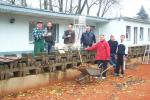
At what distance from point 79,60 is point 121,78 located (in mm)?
2077

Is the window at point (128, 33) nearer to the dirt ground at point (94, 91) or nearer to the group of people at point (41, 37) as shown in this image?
the dirt ground at point (94, 91)

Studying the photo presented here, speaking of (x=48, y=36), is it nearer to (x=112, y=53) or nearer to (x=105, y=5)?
(x=112, y=53)

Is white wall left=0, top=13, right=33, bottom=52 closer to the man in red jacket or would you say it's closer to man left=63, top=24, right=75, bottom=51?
man left=63, top=24, right=75, bottom=51

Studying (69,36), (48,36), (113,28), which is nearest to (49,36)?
(48,36)

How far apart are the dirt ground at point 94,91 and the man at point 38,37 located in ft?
5.21

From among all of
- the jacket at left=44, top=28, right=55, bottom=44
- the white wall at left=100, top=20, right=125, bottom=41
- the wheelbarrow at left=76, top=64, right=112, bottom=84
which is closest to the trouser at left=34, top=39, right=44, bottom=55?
the jacket at left=44, top=28, right=55, bottom=44

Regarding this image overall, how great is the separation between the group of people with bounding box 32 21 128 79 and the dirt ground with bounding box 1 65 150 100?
1.10m

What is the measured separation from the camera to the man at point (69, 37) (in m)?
16.0

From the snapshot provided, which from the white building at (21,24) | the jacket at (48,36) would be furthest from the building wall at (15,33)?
the jacket at (48,36)

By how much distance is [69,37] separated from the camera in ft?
52.7

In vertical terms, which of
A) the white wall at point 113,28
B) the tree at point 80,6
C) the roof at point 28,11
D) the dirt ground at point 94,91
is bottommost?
the dirt ground at point 94,91

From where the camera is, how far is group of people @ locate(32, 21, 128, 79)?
14.7 m

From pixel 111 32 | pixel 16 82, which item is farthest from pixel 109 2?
pixel 16 82

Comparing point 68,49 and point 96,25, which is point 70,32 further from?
point 96,25
